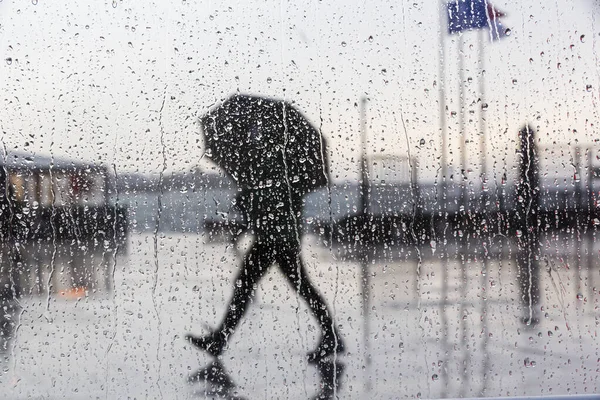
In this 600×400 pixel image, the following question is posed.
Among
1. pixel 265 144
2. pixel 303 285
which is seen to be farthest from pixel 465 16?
pixel 303 285

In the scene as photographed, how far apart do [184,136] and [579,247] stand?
1508mm

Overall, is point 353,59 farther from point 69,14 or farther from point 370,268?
point 69,14

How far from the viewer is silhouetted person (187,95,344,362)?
A: 2365 millimetres

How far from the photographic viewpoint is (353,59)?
2.39 metres

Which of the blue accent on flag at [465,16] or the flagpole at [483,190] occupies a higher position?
the blue accent on flag at [465,16]

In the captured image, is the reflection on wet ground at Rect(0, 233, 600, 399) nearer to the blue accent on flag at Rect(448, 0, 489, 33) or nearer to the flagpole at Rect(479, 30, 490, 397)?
the flagpole at Rect(479, 30, 490, 397)

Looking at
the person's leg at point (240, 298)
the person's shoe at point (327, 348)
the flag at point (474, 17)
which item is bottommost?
the person's shoe at point (327, 348)

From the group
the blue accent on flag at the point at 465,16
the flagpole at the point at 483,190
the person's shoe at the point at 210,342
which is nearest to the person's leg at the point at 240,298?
the person's shoe at the point at 210,342

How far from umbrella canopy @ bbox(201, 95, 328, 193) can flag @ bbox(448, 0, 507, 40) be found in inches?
26.2

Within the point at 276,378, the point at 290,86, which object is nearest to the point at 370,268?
the point at 276,378

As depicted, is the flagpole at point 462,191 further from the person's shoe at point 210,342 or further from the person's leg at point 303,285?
the person's shoe at point 210,342

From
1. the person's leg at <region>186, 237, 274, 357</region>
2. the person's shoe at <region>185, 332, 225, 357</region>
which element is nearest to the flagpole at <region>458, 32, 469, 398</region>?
the person's leg at <region>186, 237, 274, 357</region>

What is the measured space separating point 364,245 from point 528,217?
0.61m

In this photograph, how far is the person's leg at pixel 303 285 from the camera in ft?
7.81
